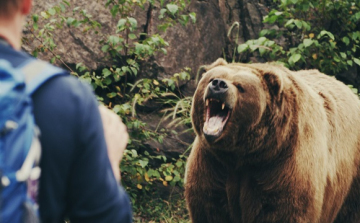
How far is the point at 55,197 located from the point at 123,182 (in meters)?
5.13

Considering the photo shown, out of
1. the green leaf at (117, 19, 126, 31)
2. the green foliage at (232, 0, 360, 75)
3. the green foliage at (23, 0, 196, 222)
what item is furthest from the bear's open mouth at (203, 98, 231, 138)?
the green foliage at (232, 0, 360, 75)

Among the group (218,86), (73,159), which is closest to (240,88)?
(218,86)

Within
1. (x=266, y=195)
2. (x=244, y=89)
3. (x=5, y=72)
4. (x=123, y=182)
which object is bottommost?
(x=123, y=182)

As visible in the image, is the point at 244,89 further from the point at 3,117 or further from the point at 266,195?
A: the point at 3,117

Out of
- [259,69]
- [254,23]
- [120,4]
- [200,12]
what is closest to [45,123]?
[259,69]

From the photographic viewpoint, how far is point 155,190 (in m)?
7.31

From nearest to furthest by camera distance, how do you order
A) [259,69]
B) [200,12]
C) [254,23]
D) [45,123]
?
[45,123] → [259,69] → [200,12] → [254,23]

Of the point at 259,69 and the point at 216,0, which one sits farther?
the point at 216,0

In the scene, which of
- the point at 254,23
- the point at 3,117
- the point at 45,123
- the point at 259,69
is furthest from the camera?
the point at 254,23

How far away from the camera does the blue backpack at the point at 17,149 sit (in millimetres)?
1199

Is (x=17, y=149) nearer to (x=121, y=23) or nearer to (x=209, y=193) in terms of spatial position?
(x=209, y=193)

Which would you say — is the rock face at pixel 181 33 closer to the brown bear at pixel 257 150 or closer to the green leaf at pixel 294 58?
the green leaf at pixel 294 58

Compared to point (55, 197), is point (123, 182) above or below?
below

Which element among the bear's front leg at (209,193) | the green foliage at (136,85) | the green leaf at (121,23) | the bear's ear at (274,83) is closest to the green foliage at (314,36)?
the green foliage at (136,85)
